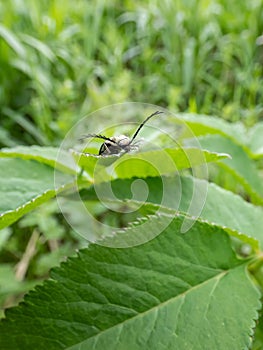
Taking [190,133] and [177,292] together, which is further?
[190,133]

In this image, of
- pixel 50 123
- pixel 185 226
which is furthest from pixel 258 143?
pixel 50 123

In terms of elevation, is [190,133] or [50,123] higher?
[50,123]

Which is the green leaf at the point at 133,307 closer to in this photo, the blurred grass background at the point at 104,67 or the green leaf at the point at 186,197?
the green leaf at the point at 186,197

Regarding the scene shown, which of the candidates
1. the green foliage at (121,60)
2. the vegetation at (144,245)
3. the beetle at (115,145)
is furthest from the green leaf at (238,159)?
the green foliage at (121,60)

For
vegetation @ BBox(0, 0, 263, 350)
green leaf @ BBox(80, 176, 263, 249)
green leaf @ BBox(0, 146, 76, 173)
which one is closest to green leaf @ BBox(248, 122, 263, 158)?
vegetation @ BBox(0, 0, 263, 350)

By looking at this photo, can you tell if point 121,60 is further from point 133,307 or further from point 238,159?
point 133,307

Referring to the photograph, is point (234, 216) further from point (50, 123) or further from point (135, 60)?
point (135, 60)
